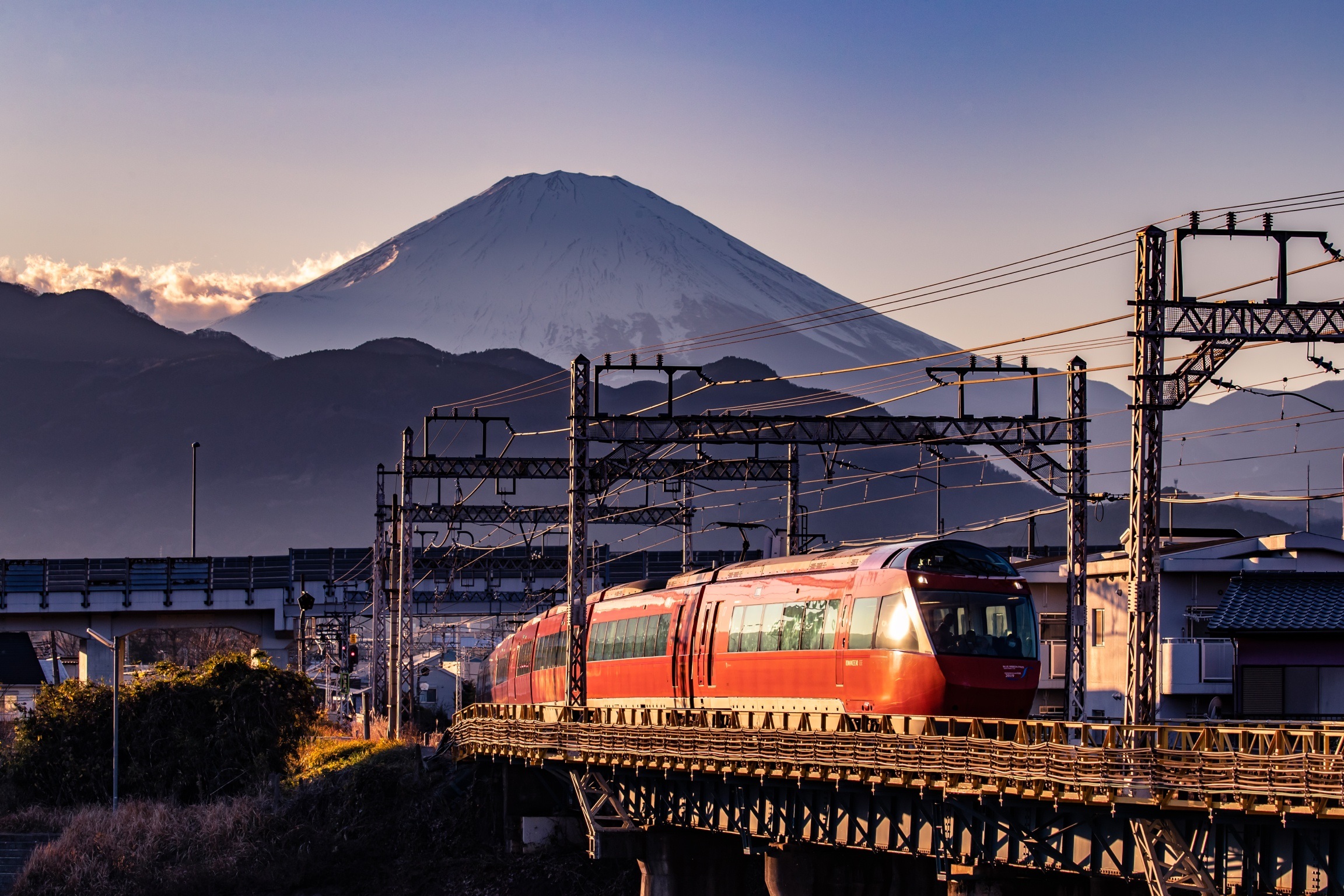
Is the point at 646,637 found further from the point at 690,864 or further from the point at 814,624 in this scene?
the point at 814,624

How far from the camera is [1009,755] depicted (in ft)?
85.5

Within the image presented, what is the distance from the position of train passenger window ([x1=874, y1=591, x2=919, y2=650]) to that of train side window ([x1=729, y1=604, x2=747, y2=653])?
629cm

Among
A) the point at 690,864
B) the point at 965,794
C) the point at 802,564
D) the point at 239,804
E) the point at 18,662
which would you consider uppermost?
the point at 802,564

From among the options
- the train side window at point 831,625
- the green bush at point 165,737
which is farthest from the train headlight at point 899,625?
the green bush at point 165,737

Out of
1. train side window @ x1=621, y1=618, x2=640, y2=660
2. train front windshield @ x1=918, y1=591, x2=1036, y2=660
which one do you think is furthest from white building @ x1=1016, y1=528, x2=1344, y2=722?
train side window @ x1=621, y1=618, x2=640, y2=660

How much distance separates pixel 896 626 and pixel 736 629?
718 cm

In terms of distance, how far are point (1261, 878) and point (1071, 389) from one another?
1767 cm

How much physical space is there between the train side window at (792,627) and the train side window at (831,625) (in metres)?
1.03

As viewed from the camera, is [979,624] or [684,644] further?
[684,644]

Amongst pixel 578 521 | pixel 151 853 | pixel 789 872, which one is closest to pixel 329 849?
pixel 151 853

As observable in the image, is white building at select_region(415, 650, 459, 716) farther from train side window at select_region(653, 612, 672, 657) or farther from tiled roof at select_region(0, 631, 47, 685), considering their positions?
train side window at select_region(653, 612, 672, 657)

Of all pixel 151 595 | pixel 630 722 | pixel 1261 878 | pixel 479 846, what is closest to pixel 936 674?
pixel 1261 878

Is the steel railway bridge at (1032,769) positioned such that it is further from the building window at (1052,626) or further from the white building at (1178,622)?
the building window at (1052,626)

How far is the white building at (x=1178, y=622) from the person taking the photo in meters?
45.0
